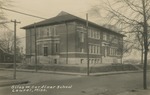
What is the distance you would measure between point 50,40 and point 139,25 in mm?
37775

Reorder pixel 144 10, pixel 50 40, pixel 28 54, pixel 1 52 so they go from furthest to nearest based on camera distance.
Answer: pixel 1 52 < pixel 28 54 < pixel 50 40 < pixel 144 10

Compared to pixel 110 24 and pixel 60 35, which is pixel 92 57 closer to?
pixel 60 35

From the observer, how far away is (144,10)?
58.0 ft

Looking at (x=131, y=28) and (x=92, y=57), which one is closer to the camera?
(x=131, y=28)

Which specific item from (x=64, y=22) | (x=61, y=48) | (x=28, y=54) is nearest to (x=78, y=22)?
(x=64, y=22)

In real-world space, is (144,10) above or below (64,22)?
below

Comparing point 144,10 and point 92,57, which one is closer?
point 144,10

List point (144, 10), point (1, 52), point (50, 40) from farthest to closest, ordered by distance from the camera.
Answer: point (1, 52) < point (50, 40) < point (144, 10)

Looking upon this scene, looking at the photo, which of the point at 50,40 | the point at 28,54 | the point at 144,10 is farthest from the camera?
the point at 28,54

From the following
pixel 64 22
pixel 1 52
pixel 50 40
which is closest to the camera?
pixel 64 22

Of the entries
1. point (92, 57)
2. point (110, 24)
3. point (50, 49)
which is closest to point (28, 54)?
point (50, 49)

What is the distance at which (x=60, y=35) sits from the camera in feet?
174

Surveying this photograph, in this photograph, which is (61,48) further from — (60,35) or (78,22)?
(78,22)

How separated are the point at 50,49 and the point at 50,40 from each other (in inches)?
70.7
